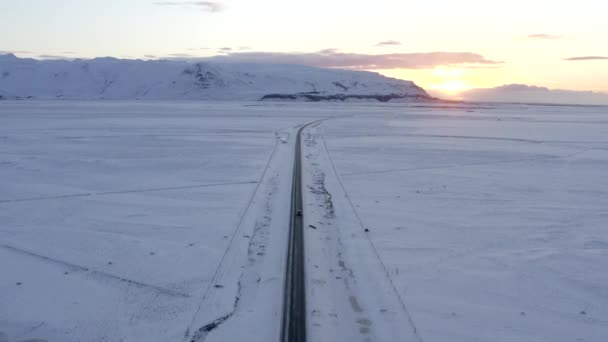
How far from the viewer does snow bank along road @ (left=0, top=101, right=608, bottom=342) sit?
207 inches

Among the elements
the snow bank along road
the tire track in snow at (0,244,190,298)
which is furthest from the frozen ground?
the tire track in snow at (0,244,190,298)

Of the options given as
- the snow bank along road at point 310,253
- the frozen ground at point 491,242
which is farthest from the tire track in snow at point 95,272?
the frozen ground at point 491,242

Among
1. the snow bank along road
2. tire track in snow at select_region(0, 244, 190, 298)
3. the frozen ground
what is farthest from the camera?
tire track in snow at select_region(0, 244, 190, 298)

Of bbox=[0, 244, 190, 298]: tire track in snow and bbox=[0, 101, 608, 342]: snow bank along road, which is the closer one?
bbox=[0, 101, 608, 342]: snow bank along road

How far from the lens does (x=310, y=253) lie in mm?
7145

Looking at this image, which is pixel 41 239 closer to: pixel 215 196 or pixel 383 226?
pixel 215 196

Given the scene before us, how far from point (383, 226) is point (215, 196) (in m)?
3.76

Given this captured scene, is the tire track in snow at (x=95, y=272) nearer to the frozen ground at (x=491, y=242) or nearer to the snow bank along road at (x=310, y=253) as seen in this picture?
the snow bank along road at (x=310, y=253)

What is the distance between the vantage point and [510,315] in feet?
18.0

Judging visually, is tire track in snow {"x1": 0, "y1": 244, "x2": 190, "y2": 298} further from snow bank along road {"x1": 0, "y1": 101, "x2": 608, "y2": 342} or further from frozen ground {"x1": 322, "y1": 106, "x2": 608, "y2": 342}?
frozen ground {"x1": 322, "y1": 106, "x2": 608, "y2": 342}

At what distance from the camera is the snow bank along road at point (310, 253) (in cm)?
525

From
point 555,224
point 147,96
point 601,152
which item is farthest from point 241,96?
point 555,224

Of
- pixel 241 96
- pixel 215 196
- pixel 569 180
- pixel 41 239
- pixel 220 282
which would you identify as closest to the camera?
pixel 220 282

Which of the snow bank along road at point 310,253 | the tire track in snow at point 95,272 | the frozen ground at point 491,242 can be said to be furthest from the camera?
the tire track in snow at point 95,272
